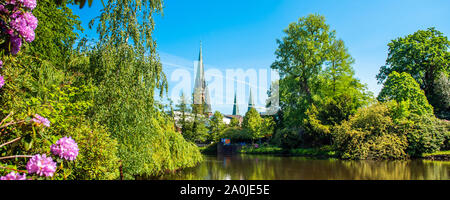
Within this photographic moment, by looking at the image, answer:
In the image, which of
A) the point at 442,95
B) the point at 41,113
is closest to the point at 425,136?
the point at 442,95

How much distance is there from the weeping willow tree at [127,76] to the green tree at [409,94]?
18.7m

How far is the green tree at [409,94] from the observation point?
65.6ft

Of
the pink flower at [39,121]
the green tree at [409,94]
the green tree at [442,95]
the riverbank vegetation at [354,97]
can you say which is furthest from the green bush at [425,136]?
the pink flower at [39,121]

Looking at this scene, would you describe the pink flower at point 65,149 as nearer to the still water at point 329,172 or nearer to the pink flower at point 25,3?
the pink flower at point 25,3

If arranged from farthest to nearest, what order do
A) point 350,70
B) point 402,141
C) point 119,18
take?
point 350,70 < point 402,141 < point 119,18

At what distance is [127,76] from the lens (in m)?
7.52

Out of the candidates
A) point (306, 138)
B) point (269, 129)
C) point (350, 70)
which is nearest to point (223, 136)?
point (269, 129)

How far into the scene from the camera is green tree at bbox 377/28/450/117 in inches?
998

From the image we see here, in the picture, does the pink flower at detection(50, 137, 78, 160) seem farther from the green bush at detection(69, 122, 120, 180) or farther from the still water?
the still water

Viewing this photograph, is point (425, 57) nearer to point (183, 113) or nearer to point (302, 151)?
point (302, 151)

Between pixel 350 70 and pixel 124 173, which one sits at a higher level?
pixel 350 70

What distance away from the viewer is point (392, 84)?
73.4 feet
